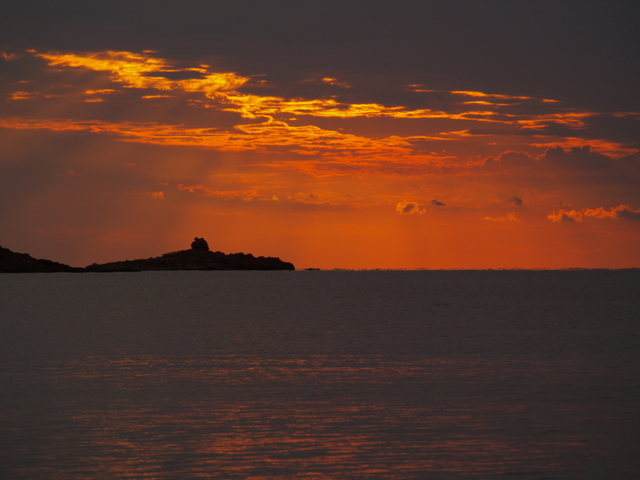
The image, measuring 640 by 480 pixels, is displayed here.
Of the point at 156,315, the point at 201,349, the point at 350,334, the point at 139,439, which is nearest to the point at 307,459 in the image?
the point at 139,439

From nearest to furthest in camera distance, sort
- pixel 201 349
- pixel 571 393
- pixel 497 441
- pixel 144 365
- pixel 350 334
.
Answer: pixel 497 441, pixel 571 393, pixel 144 365, pixel 201 349, pixel 350 334

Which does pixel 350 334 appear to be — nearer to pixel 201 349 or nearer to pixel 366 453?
pixel 201 349

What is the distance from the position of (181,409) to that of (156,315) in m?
52.2

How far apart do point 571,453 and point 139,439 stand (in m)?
11.7

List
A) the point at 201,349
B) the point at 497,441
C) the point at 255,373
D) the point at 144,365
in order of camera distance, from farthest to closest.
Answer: the point at 201,349 < the point at 144,365 < the point at 255,373 < the point at 497,441

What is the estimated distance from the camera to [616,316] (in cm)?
6956

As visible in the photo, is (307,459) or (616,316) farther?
(616,316)

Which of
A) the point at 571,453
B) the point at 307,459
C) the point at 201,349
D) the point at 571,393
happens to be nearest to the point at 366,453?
the point at 307,459

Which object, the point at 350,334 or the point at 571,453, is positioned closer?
the point at 571,453

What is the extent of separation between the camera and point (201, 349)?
4012 cm

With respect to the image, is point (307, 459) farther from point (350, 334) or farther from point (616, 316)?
point (616, 316)

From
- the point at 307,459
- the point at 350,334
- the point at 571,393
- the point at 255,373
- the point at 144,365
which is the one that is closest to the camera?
the point at 307,459

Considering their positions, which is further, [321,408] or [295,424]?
[321,408]

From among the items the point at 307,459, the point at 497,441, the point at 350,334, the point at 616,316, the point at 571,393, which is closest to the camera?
the point at 307,459
